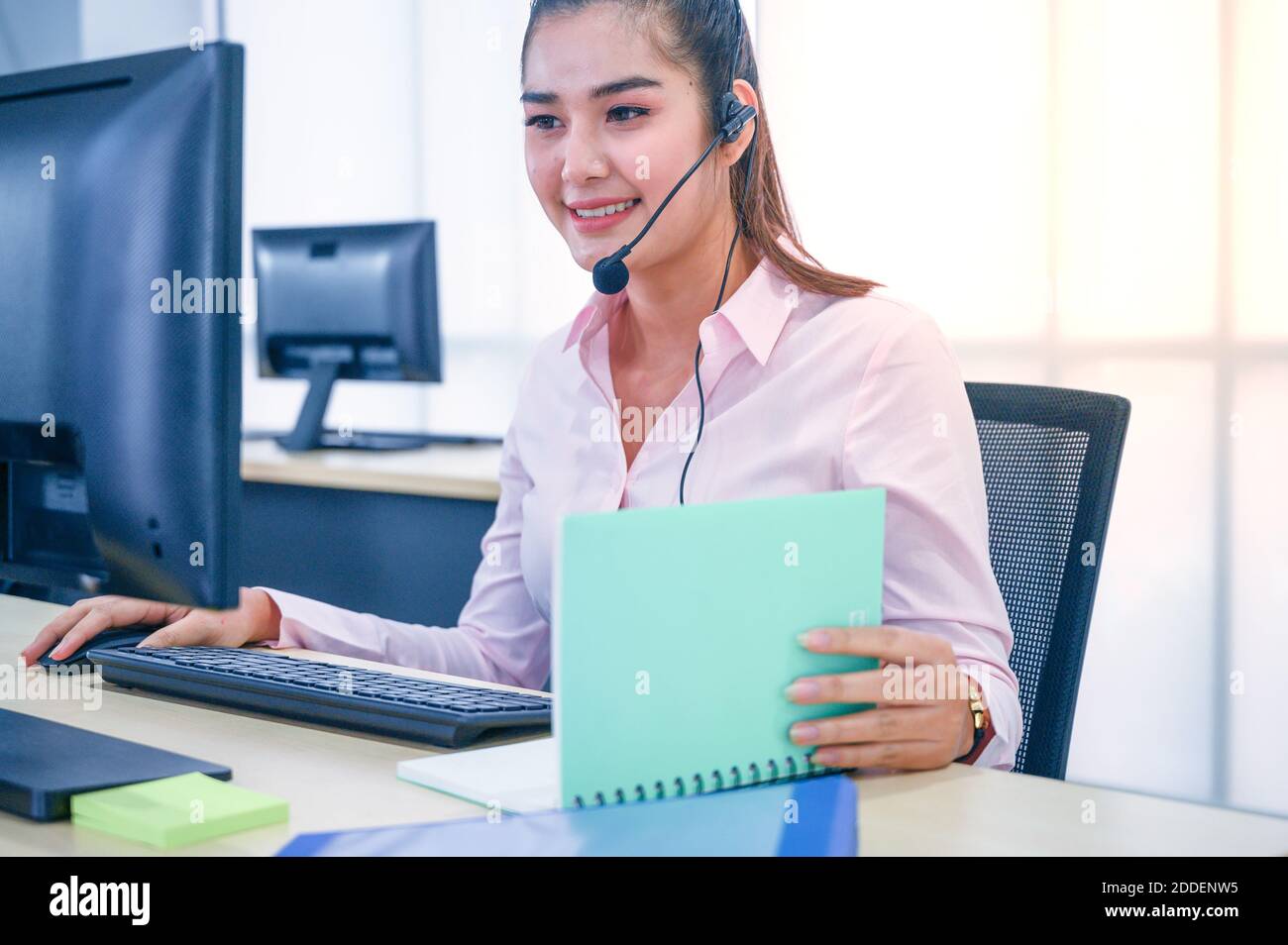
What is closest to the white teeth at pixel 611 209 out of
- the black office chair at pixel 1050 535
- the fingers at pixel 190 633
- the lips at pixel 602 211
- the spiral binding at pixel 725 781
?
the lips at pixel 602 211

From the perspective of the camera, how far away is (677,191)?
132cm

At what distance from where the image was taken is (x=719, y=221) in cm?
141

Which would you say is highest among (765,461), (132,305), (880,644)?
(132,305)

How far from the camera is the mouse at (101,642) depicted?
1231mm

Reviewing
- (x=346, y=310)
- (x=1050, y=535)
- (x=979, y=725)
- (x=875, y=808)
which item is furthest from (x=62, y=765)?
(x=346, y=310)

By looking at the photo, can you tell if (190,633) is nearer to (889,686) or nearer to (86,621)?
(86,621)

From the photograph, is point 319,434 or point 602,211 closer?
point 602,211

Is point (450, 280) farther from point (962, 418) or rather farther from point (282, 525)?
point (962, 418)

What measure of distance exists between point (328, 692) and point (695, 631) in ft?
1.27

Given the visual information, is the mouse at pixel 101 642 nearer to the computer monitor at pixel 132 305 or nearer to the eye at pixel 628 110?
the computer monitor at pixel 132 305

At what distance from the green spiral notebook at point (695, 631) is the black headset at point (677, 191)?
0.44 meters

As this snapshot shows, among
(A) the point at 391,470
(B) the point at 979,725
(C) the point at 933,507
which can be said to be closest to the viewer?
(B) the point at 979,725

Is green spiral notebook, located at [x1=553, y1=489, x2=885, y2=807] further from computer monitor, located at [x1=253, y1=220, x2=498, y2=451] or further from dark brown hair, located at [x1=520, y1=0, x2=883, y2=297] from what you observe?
computer monitor, located at [x1=253, y1=220, x2=498, y2=451]
